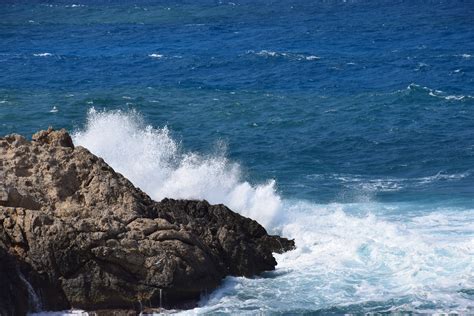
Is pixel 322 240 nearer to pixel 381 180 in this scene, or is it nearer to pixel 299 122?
pixel 381 180

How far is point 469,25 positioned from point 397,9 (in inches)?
459

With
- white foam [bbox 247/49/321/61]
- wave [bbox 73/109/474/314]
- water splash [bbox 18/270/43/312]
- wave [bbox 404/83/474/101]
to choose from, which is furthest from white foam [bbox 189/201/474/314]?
white foam [bbox 247/49/321/61]

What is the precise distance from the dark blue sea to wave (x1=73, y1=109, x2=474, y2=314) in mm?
70

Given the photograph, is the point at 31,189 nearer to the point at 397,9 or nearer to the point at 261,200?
the point at 261,200

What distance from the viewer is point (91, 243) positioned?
84.4 feet

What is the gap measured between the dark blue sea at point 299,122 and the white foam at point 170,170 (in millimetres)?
78

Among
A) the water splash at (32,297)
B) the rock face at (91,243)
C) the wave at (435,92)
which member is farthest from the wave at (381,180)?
the water splash at (32,297)

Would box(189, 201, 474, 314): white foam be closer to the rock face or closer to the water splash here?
the rock face

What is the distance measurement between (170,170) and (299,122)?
14.2 meters

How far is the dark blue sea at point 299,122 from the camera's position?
29141 millimetres

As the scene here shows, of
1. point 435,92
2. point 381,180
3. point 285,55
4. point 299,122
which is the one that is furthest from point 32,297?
point 285,55

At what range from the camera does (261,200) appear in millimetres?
34781

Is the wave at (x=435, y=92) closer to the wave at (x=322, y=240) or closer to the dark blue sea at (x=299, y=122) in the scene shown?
the dark blue sea at (x=299, y=122)

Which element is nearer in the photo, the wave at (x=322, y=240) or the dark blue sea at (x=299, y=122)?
the wave at (x=322, y=240)
